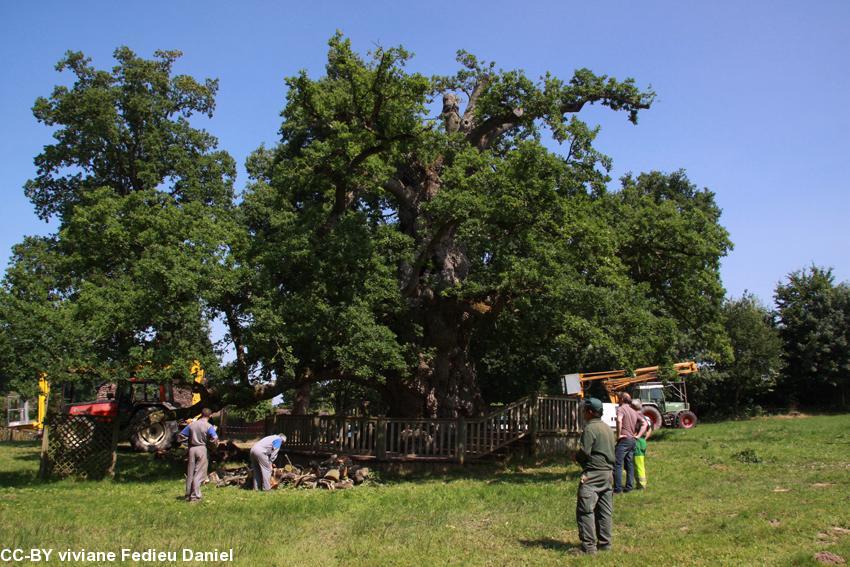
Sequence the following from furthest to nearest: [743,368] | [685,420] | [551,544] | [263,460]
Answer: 1. [743,368]
2. [685,420]
3. [263,460]
4. [551,544]

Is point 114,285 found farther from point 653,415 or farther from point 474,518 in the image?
point 653,415

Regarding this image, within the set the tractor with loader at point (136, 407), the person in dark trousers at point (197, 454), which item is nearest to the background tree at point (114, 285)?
the person in dark trousers at point (197, 454)

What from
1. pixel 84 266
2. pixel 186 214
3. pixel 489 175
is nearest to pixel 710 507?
pixel 489 175

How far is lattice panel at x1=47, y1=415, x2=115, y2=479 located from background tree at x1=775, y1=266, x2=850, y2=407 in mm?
36249

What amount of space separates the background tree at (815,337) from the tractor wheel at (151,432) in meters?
33.5

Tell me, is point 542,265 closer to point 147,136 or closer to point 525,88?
point 525,88

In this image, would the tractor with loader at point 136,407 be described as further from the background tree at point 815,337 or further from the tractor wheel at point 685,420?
the background tree at point 815,337

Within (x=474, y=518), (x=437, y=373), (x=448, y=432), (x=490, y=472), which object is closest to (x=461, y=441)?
(x=448, y=432)

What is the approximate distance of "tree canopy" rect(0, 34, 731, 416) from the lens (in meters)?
14.5

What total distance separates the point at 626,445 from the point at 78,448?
41.8 ft

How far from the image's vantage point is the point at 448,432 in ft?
53.2

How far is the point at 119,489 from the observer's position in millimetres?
13922

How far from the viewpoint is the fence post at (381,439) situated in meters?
16.4

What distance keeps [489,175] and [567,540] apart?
9120 millimetres
